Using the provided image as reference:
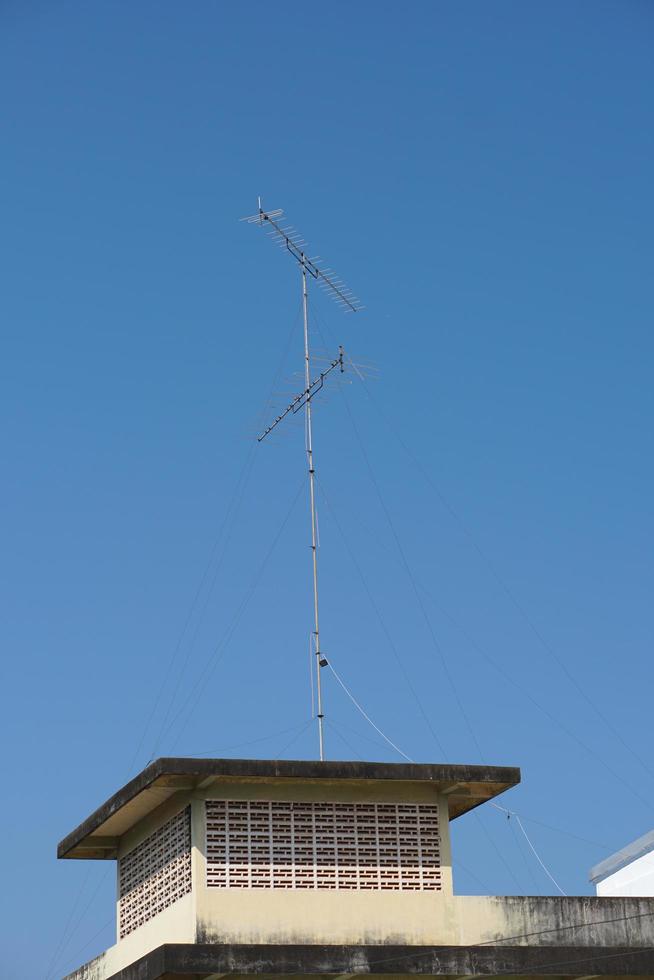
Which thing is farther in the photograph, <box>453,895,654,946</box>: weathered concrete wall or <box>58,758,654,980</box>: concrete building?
<box>453,895,654,946</box>: weathered concrete wall

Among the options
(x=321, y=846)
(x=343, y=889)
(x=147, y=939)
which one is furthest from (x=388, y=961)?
(x=147, y=939)

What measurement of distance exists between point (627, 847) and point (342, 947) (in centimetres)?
1162

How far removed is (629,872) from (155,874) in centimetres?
1110

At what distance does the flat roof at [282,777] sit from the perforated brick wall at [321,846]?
1.67 ft

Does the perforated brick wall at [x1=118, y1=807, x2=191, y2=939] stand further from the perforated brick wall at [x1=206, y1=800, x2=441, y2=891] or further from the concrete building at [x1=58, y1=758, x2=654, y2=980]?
the perforated brick wall at [x1=206, y1=800, x2=441, y2=891]

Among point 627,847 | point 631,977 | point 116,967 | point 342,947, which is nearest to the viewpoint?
point 342,947

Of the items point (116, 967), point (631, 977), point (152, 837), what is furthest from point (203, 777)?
point (631, 977)

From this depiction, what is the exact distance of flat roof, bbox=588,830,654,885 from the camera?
28.7 m

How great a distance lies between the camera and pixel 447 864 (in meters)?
20.9

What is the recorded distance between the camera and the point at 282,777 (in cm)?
2028

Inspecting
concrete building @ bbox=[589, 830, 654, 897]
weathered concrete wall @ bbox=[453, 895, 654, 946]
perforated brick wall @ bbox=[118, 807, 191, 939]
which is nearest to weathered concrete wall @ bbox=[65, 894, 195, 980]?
perforated brick wall @ bbox=[118, 807, 191, 939]

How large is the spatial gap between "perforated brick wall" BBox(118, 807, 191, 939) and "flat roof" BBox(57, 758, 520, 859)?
448mm

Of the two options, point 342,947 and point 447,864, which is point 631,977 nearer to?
point 447,864

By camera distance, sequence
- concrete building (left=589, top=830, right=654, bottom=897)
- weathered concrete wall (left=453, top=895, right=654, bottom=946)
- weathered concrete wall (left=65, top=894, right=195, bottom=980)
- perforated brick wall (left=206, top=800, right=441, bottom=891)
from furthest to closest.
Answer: concrete building (left=589, top=830, right=654, bottom=897), weathered concrete wall (left=453, top=895, right=654, bottom=946), perforated brick wall (left=206, top=800, right=441, bottom=891), weathered concrete wall (left=65, top=894, right=195, bottom=980)
